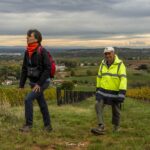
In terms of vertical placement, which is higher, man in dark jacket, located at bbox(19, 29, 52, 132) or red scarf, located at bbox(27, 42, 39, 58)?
red scarf, located at bbox(27, 42, 39, 58)

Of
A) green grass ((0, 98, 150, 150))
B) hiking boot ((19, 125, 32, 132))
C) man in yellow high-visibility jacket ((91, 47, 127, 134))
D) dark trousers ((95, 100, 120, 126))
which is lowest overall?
green grass ((0, 98, 150, 150))

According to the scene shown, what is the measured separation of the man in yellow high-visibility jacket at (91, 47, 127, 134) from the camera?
8.12 meters

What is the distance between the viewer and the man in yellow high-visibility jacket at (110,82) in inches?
320

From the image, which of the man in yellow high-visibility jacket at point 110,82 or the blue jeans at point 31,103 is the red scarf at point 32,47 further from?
the man in yellow high-visibility jacket at point 110,82

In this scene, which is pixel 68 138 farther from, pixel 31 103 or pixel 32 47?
pixel 32 47

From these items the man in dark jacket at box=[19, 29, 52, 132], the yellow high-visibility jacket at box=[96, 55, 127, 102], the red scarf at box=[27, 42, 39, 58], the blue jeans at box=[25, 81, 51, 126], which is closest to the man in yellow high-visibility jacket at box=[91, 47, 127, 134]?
the yellow high-visibility jacket at box=[96, 55, 127, 102]

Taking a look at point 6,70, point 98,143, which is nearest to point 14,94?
point 98,143

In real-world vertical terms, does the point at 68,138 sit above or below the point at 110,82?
below

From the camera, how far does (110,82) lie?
8234 mm

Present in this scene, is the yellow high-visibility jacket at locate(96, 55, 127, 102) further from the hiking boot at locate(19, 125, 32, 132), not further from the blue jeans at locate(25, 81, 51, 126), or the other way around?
the hiking boot at locate(19, 125, 32, 132)

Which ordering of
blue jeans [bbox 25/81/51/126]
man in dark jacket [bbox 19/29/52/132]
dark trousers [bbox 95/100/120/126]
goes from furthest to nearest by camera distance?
dark trousers [bbox 95/100/120/126]
blue jeans [bbox 25/81/51/126]
man in dark jacket [bbox 19/29/52/132]

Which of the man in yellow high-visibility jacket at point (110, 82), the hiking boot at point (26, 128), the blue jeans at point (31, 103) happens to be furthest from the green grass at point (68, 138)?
the man in yellow high-visibility jacket at point (110, 82)

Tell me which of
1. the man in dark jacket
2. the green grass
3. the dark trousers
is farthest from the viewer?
the dark trousers

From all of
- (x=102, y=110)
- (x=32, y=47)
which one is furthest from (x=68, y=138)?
(x=32, y=47)
